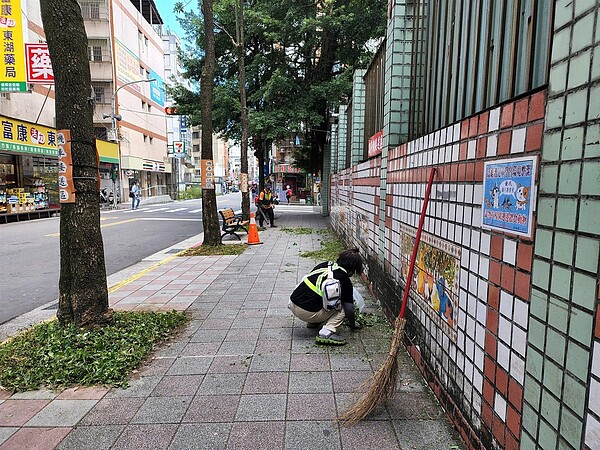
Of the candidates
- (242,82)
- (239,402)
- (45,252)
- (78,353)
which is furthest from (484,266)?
(242,82)

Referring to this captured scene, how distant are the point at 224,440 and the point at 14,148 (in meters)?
20.3

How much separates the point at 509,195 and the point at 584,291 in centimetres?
73

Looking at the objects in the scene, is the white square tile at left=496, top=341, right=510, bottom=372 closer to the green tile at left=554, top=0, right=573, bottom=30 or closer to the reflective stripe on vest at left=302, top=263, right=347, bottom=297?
the green tile at left=554, top=0, right=573, bottom=30

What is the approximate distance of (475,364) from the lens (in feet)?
7.97

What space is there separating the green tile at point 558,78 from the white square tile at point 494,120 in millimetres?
542

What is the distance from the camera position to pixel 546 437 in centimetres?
169

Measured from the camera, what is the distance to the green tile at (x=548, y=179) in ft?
5.48

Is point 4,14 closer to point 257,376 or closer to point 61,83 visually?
point 61,83

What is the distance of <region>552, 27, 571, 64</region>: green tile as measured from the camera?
1.60 m

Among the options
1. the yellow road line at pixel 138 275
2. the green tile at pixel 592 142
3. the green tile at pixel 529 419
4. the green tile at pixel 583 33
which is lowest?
the yellow road line at pixel 138 275

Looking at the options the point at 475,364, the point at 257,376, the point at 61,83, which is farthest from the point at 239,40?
the point at 475,364

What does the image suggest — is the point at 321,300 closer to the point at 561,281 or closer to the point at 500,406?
the point at 500,406

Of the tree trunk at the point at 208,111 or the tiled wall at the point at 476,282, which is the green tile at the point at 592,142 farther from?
the tree trunk at the point at 208,111

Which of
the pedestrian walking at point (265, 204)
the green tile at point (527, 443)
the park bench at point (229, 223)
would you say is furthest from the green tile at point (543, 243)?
the pedestrian walking at point (265, 204)
